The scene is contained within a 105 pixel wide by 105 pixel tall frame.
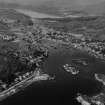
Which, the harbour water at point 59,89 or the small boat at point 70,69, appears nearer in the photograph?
the harbour water at point 59,89

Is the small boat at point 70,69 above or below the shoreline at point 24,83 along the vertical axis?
above

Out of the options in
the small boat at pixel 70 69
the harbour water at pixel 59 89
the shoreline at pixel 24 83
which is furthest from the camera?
the small boat at pixel 70 69

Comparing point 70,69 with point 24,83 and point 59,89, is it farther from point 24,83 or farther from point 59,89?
point 24,83

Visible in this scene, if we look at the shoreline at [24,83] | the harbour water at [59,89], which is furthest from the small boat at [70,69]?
the shoreline at [24,83]

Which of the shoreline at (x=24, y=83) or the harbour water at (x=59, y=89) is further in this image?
the shoreline at (x=24, y=83)

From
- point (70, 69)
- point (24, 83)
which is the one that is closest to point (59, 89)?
point (24, 83)

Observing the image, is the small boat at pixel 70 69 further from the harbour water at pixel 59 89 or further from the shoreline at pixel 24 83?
the shoreline at pixel 24 83

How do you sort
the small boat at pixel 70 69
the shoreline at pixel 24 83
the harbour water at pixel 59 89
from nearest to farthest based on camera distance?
1. the harbour water at pixel 59 89
2. the shoreline at pixel 24 83
3. the small boat at pixel 70 69

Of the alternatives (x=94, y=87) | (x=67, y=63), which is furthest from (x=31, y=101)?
(x=67, y=63)

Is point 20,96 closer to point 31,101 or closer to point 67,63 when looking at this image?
point 31,101

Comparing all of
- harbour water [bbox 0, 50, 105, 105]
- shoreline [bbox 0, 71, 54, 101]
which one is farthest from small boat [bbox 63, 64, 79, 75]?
Answer: shoreline [bbox 0, 71, 54, 101]

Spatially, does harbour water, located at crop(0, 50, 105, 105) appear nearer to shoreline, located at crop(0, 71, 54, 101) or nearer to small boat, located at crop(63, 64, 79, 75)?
small boat, located at crop(63, 64, 79, 75)
